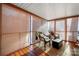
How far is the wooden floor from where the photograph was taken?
223cm

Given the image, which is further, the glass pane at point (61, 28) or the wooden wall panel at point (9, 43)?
the glass pane at point (61, 28)

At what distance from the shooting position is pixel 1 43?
207cm

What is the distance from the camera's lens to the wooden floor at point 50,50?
2.23m

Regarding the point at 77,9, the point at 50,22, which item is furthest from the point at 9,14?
the point at 77,9

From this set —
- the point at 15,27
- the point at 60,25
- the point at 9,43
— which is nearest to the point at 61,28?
the point at 60,25

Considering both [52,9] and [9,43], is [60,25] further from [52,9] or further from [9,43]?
[9,43]

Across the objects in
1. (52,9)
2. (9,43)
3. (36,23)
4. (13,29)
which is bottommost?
(9,43)

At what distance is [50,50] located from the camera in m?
2.27

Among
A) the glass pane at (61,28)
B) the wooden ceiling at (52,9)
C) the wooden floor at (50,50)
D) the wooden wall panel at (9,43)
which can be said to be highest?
the wooden ceiling at (52,9)

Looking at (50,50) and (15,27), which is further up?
(15,27)

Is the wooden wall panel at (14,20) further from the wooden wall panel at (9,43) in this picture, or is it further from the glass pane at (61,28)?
the glass pane at (61,28)

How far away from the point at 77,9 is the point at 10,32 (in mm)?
1407

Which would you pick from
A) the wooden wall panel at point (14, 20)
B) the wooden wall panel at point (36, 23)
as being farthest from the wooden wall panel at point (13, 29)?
the wooden wall panel at point (36, 23)

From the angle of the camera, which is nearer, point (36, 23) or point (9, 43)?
point (9, 43)
